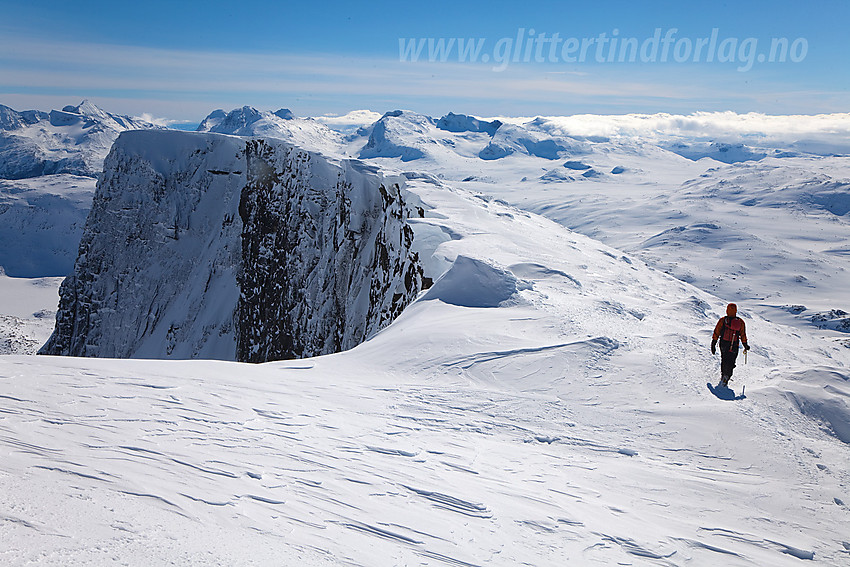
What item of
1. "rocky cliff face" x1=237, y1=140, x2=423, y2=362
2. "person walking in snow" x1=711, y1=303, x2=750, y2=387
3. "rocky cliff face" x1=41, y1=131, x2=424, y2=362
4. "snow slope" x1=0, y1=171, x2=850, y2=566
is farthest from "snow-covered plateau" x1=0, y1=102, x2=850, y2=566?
"rocky cliff face" x1=41, y1=131, x2=424, y2=362

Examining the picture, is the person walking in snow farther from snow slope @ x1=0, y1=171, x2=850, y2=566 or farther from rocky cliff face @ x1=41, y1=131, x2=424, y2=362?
rocky cliff face @ x1=41, y1=131, x2=424, y2=362

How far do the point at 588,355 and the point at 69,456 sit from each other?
834 centimetres

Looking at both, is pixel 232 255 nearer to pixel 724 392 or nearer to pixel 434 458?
pixel 434 458

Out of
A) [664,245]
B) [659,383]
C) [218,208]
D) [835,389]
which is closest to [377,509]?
[659,383]

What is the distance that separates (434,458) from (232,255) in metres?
27.2

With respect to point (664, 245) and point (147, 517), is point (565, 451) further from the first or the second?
point (664, 245)

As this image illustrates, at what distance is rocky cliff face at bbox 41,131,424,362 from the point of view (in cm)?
2639

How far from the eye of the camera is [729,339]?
30.3 ft

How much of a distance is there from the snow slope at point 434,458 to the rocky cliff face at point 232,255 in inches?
569

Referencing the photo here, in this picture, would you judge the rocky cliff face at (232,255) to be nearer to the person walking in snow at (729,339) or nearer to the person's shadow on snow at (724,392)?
the person walking in snow at (729,339)

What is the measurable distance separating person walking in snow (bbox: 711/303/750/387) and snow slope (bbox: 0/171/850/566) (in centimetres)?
53

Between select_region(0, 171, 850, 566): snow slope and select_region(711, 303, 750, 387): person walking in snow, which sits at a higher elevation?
select_region(711, 303, 750, 387): person walking in snow

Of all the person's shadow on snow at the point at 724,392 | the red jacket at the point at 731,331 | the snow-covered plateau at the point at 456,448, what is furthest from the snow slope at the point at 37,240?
the person's shadow on snow at the point at 724,392

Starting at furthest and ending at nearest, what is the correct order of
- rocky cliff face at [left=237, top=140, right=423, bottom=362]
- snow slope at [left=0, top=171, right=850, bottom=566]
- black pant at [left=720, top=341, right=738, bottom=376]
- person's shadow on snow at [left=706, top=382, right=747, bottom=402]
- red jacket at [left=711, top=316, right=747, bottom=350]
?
rocky cliff face at [left=237, top=140, right=423, bottom=362] < red jacket at [left=711, top=316, right=747, bottom=350] < black pant at [left=720, top=341, right=738, bottom=376] < person's shadow on snow at [left=706, top=382, right=747, bottom=402] < snow slope at [left=0, top=171, right=850, bottom=566]
